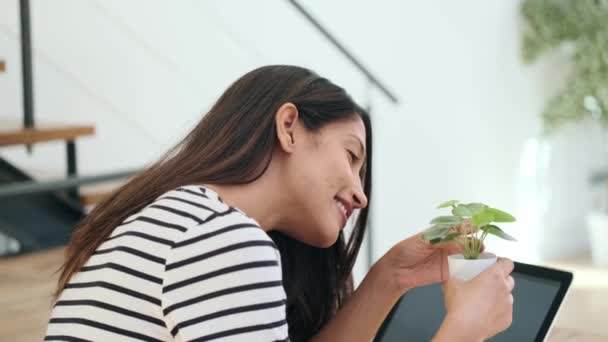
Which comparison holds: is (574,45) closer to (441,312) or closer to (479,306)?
(441,312)

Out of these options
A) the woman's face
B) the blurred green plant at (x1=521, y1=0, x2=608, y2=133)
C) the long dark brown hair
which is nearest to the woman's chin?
the woman's face

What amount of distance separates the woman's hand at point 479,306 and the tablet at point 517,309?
70 millimetres

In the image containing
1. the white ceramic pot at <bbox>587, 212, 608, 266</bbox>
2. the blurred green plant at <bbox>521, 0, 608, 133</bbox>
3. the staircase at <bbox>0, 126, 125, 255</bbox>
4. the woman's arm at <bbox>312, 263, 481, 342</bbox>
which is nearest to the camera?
the woman's arm at <bbox>312, 263, 481, 342</bbox>

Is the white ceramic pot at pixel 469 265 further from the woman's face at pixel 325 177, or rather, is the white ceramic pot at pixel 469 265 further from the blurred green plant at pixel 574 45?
the blurred green plant at pixel 574 45

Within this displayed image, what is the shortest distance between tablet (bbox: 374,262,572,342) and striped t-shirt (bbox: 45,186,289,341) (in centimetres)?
30

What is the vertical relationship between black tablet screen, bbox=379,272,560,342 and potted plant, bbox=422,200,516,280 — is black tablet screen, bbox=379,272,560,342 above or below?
below

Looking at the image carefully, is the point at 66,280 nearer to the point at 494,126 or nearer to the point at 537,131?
the point at 494,126

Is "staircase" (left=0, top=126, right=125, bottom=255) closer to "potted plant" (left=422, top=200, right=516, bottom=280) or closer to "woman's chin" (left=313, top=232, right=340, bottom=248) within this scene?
"woman's chin" (left=313, top=232, right=340, bottom=248)

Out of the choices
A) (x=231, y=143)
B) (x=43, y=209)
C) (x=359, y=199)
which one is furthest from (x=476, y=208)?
(x=43, y=209)

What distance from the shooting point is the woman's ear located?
3.75 ft

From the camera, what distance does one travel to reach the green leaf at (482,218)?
103 cm

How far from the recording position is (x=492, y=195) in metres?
4.87

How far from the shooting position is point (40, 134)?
2908 millimetres

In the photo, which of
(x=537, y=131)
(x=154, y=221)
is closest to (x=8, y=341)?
(x=154, y=221)
